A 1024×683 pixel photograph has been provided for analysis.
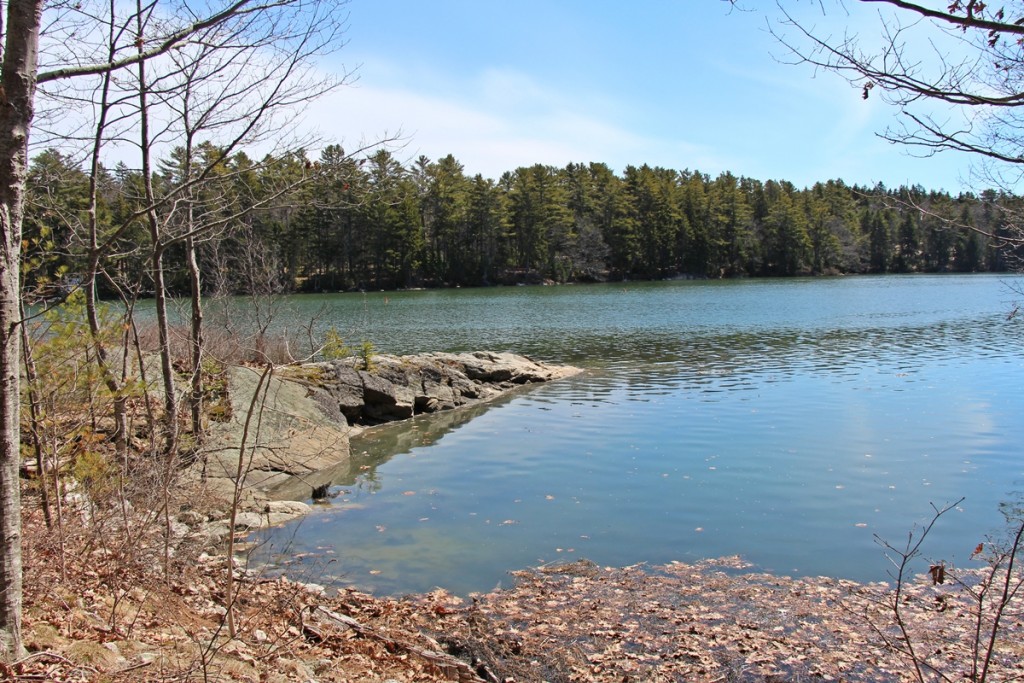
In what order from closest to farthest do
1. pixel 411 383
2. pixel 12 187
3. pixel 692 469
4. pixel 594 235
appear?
pixel 12 187, pixel 692 469, pixel 411 383, pixel 594 235

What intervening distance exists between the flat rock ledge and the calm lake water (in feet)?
2.20

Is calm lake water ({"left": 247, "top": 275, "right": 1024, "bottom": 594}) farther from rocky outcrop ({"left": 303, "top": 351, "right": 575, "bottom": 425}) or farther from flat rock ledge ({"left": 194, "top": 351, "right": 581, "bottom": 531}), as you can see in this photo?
rocky outcrop ({"left": 303, "top": 351, "right": 575, "bottom": 425})

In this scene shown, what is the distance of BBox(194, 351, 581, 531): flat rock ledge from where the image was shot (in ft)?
38.4

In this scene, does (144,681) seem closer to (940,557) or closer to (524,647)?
(524,647)

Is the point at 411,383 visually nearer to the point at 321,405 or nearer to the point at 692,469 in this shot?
the point at 321,405

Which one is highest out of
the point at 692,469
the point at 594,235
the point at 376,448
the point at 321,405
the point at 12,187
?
the point at 594,235

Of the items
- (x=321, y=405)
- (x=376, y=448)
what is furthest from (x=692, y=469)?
(x=321, y=405)

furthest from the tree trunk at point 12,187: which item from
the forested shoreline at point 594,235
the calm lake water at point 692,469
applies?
the forested shoreline at point 594,235

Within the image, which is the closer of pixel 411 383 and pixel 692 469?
pixel 692 469

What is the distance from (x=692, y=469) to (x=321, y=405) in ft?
26.8

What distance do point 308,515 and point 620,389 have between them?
12.3 meters

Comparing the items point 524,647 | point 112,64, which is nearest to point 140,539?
point 524,647

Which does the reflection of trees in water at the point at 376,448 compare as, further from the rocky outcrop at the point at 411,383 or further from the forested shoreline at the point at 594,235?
the forested shoreline at the point at 594,235

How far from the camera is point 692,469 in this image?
42.5 ft
